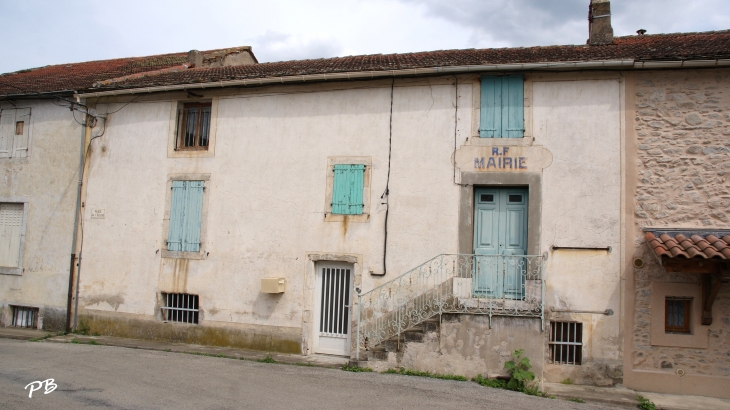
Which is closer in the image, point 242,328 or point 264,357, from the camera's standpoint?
point 264,357

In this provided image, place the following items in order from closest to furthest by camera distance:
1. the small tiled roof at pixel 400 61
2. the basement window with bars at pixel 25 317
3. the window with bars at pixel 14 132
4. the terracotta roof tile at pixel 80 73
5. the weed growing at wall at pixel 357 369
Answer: the weed growing at wall at pixel 357 369 → the small tiled roof at pixel 400 61 → the basement window with bars at pixel 25 317 → the window with bars at pixel 14 132 → the terracotta roof tile at pixel 80 73

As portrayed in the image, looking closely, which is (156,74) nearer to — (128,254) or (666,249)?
(128,254)

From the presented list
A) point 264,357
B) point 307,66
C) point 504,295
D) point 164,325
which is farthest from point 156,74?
point 504,295

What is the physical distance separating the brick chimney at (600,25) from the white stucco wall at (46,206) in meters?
11.2

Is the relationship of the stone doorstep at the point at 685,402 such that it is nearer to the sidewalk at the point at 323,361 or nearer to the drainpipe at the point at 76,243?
the sidewalk at the point at 323,361

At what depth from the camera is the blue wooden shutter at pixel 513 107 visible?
31.7 feet

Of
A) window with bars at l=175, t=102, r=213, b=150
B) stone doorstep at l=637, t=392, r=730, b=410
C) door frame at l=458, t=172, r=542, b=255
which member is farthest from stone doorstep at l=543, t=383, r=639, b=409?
window with bars at l=175, t=102, r=213, b=150

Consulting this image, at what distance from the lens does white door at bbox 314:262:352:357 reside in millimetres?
10227

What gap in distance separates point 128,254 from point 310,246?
4042 millimetres

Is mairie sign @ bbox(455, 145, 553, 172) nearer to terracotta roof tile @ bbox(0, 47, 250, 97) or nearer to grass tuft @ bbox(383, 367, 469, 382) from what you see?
grass tuft @ bbox(383, 367, 469, 382)

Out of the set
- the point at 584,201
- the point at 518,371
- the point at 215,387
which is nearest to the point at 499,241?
the point at 584,201

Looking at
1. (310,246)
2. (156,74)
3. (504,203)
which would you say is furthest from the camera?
(156,74)

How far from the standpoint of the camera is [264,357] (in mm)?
9883

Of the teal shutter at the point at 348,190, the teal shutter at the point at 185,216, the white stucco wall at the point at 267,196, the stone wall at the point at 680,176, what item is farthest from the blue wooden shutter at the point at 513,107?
the teal shutter at the point at 185,216
